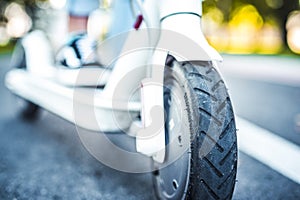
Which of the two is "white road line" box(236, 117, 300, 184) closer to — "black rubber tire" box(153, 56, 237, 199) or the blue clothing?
"black rubber tire" box(153, 56, 237, 199)

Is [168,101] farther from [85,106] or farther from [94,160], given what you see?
[94,160]

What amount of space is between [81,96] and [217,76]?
921mm

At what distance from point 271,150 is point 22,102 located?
81.2 inches

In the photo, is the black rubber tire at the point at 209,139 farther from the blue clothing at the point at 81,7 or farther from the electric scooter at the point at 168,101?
the blue clothing at the point at 81,7

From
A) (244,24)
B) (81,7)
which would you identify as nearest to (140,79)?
(81,7)

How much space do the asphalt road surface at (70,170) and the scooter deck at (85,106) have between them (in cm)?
A: 29

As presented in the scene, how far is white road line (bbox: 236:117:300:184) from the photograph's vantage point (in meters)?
2.40

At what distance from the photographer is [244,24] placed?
31.7 m

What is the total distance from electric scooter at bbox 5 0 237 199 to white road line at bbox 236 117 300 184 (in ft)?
2.59

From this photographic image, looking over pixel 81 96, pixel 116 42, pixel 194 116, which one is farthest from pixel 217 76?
pixel 116 42

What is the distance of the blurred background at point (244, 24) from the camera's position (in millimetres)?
22031

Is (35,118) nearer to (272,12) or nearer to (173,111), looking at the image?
(173,111)

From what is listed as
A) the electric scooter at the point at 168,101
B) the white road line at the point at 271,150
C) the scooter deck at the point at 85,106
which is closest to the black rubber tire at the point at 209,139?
the electric scooter at the point at 168,101

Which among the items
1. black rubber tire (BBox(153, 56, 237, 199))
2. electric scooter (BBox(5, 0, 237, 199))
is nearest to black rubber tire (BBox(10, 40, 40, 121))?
electric scooter (BBox(5, 0, 237, 199))
